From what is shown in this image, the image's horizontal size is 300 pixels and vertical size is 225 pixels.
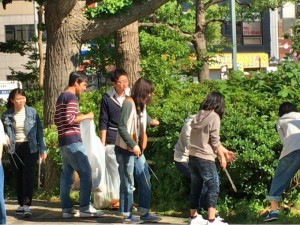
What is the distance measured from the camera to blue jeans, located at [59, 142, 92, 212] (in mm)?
9211

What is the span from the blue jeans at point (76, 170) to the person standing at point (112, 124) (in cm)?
48

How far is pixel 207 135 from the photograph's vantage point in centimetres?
855

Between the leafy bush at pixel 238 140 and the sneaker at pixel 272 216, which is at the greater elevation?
the leafy bush at pixel 238 140

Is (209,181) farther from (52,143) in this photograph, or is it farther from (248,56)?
(248,56)

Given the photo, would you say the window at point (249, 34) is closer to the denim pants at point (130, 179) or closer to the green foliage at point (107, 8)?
the green foliage at point (107, 8)

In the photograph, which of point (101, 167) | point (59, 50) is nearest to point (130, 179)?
point (101, 167)

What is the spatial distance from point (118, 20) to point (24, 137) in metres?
2.87

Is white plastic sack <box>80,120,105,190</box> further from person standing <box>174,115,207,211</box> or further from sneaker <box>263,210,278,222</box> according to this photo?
sneaker <box>263,210,278,222</box>

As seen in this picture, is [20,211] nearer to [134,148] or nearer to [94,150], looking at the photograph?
[94,150]

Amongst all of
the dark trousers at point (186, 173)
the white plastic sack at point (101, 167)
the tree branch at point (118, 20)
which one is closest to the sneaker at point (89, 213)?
the white plastic sack at point (101, 167)

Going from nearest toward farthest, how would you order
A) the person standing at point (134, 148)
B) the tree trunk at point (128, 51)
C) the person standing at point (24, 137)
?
the person standing at point (134, 148) → the person standing at point (24, 137) → the tree trunk at point (128, 51)

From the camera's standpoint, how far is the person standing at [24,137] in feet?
31.9

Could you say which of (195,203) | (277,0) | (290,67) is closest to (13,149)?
(195,203)

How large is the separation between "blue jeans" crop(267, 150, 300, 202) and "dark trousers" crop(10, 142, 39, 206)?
288 centimetres
